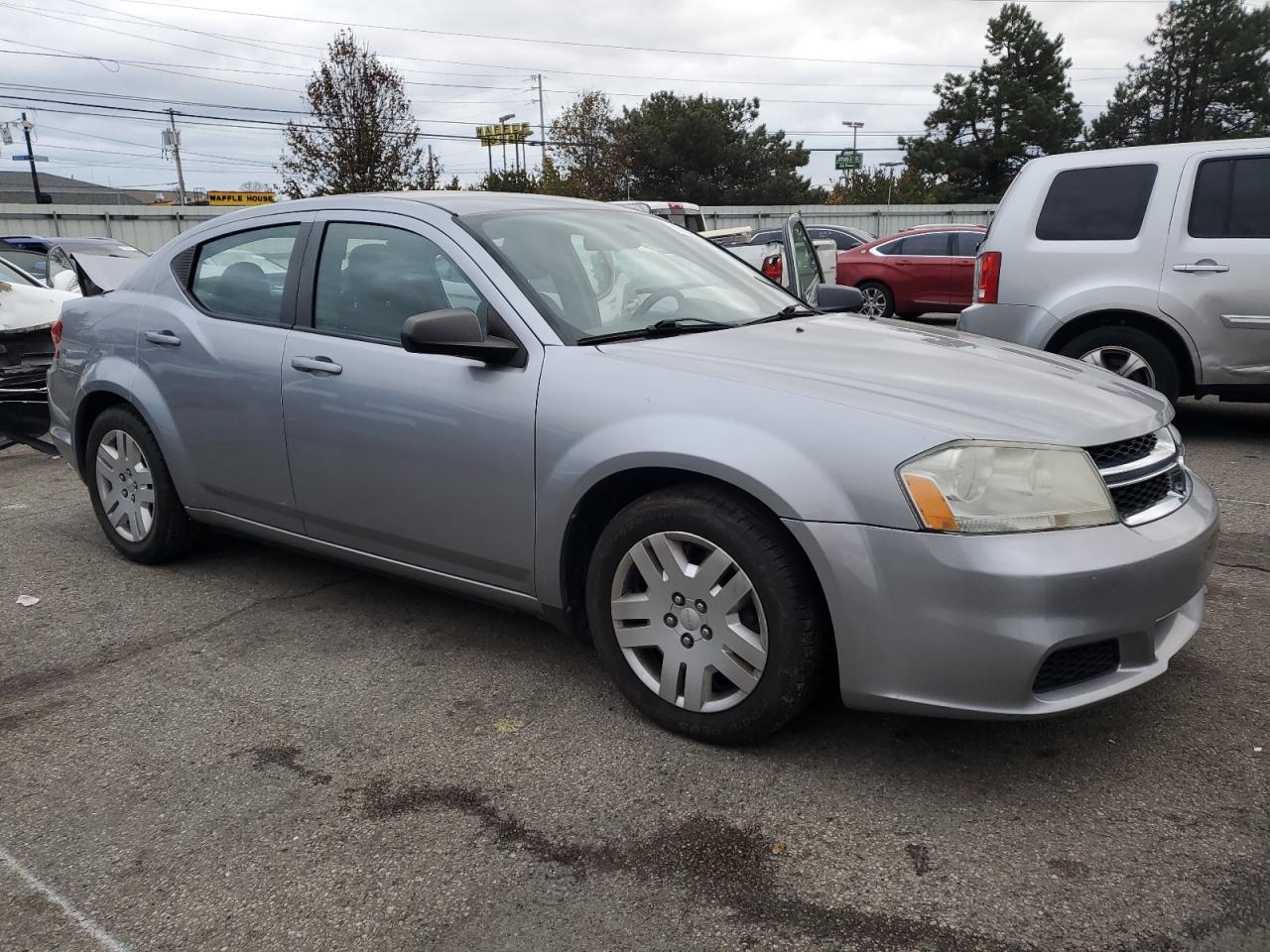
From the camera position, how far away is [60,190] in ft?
274

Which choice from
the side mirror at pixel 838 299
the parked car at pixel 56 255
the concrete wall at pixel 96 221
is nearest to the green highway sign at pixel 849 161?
the concrete wall at pixel 96 221

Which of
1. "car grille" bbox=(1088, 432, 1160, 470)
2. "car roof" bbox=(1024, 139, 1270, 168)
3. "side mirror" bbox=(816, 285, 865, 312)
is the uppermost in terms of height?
"car roof" bbox=(1024, 139, 1270, 168)

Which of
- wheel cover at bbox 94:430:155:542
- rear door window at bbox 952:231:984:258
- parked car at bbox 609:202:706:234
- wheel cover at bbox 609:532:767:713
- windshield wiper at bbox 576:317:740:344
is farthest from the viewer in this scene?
rear door window at bbox 952:231:984:258

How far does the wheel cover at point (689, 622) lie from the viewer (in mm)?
2725

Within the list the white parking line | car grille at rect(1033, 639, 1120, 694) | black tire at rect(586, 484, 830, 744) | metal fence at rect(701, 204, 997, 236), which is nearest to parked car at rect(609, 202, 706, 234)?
black tire at rect(586, 484, 830, 744)

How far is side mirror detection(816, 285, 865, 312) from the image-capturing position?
14.1 ft

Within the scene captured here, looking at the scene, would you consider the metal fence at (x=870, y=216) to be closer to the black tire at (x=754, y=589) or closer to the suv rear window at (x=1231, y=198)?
the suv rear window at (x=1231, y=198)

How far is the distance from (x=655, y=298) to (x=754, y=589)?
4.13ft

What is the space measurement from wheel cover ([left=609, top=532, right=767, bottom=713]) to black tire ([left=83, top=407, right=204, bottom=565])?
2393mm

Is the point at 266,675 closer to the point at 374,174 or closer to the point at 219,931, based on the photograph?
the point at 219,931

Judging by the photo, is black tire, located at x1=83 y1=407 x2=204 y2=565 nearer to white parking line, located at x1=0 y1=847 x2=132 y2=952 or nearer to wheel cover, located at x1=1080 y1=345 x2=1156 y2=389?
white parking line, located at x1=0 y1=847 x2=132 y2=952

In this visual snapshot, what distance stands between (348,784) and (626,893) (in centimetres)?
89

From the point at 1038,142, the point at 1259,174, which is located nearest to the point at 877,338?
the point at 1259,174

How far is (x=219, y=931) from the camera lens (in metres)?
2.19
